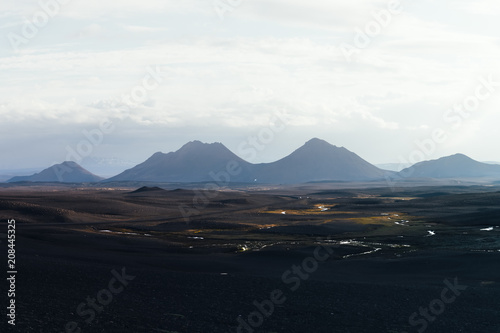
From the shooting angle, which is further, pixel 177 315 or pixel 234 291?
pixel 234 291

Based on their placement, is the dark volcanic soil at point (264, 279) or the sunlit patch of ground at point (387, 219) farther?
the sunlit patch of ground at point (387, 219)

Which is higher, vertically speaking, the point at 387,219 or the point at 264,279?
the point at 264,279

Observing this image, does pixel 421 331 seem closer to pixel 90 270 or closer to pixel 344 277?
pixel 344 277

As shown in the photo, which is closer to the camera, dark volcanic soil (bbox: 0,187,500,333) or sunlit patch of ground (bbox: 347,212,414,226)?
dark volcanic soil (bbox: 0,187,500,333)

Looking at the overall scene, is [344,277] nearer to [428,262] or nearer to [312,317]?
[428,262]

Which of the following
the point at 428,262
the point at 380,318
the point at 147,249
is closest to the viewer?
the point at 380,318

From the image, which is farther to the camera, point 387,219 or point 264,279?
point 387,219

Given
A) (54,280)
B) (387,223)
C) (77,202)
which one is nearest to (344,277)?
(54,280)

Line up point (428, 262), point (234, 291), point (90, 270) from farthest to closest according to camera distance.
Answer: point (428, 262)
point (90, 270)
point (234, 291)

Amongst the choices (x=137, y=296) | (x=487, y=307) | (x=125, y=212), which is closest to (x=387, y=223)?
(x=125, y=212)
